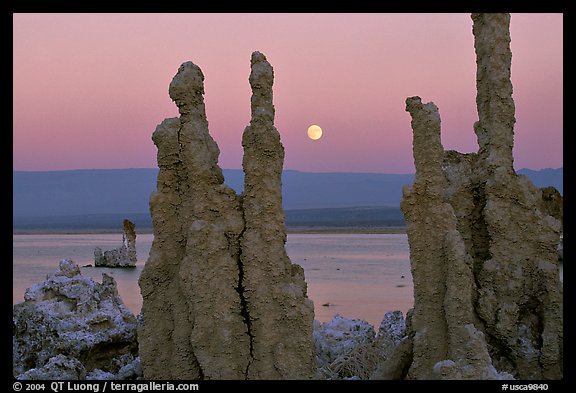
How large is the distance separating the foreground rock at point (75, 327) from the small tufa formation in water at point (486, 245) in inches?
217

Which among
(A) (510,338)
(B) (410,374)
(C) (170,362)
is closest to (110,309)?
(C) (170,362)

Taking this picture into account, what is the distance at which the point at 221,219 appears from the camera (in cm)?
994

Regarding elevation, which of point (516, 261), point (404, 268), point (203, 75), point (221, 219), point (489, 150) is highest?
point (203, 75)

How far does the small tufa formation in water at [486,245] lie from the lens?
10078 mm

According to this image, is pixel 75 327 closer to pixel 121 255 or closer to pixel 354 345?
pixel 354 345

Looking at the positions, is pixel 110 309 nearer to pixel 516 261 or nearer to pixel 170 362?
pixel 170 362

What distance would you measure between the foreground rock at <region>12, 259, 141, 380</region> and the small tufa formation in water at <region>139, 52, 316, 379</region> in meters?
3.36

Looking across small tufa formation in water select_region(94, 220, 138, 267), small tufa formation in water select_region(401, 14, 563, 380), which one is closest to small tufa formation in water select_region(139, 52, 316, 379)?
small tufa formation in water select_region(401, 14, 563, 380)

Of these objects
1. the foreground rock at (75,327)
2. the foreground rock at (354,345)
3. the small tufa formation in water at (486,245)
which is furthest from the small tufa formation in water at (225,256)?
the foreground rock at (75,327)

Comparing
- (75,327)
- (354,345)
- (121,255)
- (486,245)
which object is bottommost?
(121,255)

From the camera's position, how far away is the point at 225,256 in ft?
31.8

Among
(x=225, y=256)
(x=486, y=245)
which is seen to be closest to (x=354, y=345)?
(x=486, y=245)

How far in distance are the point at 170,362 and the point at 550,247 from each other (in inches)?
220

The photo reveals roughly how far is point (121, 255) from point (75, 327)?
27.0m
